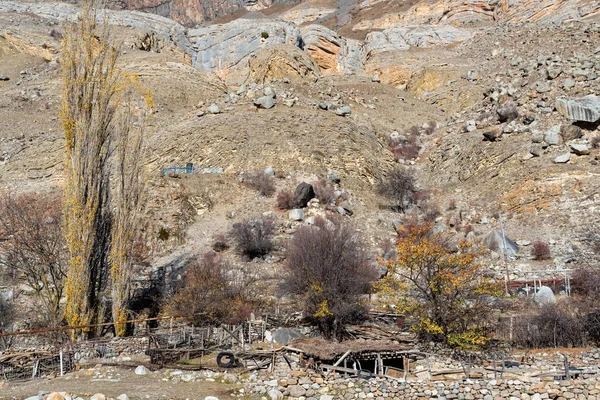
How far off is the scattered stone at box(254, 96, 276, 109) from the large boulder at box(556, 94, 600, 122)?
1475 centimetres

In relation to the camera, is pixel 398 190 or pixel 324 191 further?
pixel 398 190

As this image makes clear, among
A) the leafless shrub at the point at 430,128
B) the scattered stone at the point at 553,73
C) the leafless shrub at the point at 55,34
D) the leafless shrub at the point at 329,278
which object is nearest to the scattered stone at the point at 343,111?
the leafless shrub at the point at 430,128

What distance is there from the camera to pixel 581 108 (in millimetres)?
21672

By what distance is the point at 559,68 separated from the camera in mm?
27609

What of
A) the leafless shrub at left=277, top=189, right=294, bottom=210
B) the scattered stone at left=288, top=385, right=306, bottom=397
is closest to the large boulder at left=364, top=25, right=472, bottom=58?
the leafless shrub at left=277, top=189, right=294, bottom=210

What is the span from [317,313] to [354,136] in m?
14.9

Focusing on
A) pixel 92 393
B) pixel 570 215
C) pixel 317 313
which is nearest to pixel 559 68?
pixel 570 215

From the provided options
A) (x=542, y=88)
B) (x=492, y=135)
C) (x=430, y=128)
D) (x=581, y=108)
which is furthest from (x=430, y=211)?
(x=430, y=128)

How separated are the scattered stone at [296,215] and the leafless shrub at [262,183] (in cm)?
236

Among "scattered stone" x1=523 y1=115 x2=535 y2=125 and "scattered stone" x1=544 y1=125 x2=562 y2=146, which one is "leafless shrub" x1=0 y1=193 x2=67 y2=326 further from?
"scattered stone" x1=523 y1=115 x2=535 y2=125

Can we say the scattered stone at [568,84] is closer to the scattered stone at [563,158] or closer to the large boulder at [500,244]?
the scattered stone at [563,158]

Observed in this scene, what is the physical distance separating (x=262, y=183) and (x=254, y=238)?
194 inches

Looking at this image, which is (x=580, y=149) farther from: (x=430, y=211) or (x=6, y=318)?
(x=6, y=318)

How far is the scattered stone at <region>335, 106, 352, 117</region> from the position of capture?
29.8m
